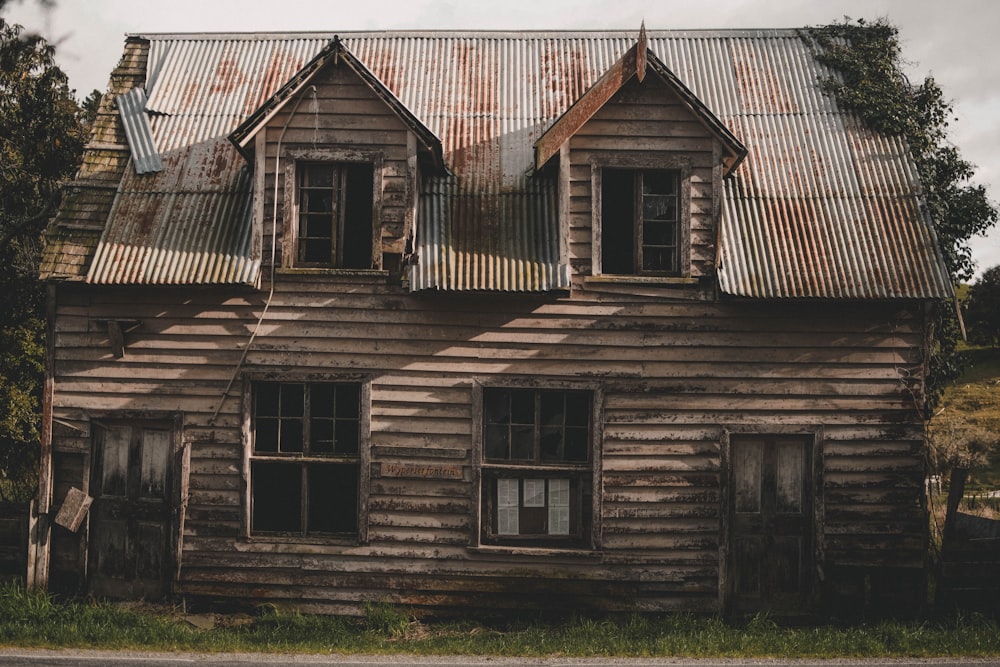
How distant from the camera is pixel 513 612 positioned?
10516 mm

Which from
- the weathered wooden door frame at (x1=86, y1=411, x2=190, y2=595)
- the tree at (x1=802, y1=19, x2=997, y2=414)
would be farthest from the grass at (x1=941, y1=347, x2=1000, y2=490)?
the weathered wooden door frame at (x1=86, y1=411, x2=190, y2=595)

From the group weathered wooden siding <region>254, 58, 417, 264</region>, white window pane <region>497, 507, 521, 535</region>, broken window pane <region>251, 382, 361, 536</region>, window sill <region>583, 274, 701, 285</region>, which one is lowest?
white window pane <region>497, 507, 521, 535</region>

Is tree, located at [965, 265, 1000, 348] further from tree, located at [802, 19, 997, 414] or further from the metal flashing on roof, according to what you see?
the metal flashing on roof

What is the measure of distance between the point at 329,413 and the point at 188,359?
6.18 feet

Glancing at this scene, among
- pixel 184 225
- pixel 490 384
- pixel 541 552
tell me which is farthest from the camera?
pixel 184 225

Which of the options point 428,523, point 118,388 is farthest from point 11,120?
point 428,523

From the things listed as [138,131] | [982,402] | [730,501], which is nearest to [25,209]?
[138,131]

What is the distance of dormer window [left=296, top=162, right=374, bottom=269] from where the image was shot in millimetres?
10852

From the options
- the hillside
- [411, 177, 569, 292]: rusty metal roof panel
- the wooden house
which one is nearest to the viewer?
[411, 177, 569, 292]: rusty metal roof panel

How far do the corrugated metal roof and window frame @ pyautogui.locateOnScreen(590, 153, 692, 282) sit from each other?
1.59 ft

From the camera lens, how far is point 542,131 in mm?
12094

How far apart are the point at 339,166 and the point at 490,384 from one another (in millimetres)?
3354

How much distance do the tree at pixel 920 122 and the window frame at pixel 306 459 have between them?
7756 mm

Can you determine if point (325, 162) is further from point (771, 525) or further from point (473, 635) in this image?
point (771, 525)
